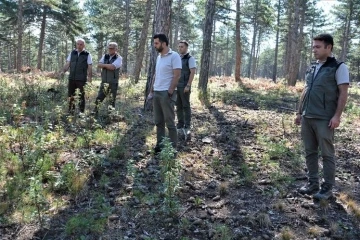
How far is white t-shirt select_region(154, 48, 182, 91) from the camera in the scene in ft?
19.0

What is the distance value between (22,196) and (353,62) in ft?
197

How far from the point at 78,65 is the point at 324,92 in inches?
239

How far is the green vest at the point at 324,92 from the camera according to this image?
14.5 ft

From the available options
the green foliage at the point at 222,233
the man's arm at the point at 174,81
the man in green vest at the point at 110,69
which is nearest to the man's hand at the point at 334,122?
the green foliage at the point at 222,233

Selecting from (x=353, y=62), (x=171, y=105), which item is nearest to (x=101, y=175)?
(x=171, y=105)

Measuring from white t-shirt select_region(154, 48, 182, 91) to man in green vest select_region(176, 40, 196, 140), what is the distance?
4.30 ft

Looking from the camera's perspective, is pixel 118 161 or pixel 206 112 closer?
pixel 118 161

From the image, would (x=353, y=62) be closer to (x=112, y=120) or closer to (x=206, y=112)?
(x=206, y=112)

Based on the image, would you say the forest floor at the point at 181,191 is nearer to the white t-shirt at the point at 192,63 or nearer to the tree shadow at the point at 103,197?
the tree shadow at the point at 103,197

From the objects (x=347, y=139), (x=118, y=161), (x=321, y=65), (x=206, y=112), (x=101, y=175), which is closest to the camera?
(x=321, y=65)

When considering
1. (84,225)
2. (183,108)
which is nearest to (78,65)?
(183,108)

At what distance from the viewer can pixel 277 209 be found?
4441mm

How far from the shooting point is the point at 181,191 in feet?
15.8

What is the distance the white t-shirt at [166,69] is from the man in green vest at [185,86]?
1312 millimetres
